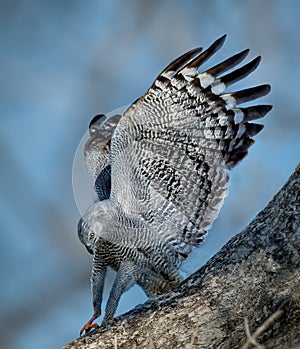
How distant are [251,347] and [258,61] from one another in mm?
2450

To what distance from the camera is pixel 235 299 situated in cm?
314

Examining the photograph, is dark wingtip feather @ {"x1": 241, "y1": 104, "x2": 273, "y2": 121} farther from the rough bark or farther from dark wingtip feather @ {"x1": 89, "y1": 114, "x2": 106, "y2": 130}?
dark wingtip feather @ {"x1": 89, "y1": 114, "x2": 106, "y2": 130}

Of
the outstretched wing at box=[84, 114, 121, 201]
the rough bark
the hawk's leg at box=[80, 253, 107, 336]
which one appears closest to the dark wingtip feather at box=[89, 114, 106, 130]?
the outstretched wing at box=[84, 114, 121, 201]

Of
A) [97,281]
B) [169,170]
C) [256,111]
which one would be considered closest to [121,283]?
[97,281]

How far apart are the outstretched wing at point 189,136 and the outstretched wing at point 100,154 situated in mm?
621

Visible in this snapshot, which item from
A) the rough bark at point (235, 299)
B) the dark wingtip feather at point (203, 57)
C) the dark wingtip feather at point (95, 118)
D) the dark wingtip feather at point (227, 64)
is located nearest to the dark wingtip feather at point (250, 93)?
the dark wingtip feather at point (227, 64)

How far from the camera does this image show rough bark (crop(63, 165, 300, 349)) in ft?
9.81

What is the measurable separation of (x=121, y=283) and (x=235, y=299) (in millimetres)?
1731

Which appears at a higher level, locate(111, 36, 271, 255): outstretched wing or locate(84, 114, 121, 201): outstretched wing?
locate(84, 114, 121, 201): outstretched wing

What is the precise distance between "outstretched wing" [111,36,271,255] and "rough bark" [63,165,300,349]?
1.06 meters

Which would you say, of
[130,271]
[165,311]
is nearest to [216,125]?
[130,271]

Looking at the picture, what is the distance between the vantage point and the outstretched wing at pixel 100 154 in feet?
17.5

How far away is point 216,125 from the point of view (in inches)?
177

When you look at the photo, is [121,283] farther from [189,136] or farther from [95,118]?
[95,118]
